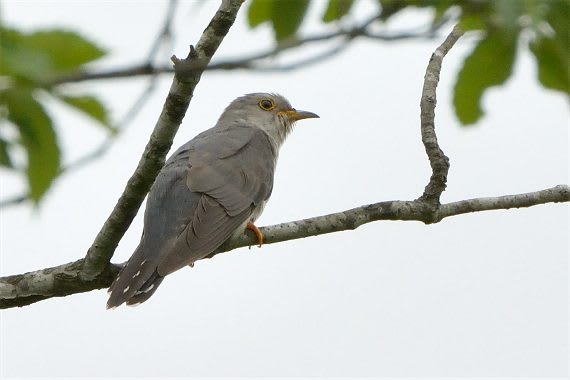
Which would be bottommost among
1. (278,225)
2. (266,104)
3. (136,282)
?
(136,282)

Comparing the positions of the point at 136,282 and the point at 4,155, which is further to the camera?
the point at 136,282

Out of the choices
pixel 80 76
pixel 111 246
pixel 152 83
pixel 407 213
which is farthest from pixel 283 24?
pixel 407 213

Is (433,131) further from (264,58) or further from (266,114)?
(264,58)

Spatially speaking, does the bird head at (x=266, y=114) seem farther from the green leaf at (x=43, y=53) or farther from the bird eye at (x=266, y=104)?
the green leaf at (x=43, y=53)

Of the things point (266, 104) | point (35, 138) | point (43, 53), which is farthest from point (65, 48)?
point (266, 104)

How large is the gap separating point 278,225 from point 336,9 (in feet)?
10.1

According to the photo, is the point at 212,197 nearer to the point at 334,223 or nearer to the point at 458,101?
the point at 334,223

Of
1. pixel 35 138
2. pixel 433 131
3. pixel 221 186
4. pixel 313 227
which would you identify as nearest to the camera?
pixel 35 138

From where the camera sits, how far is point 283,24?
166 cm

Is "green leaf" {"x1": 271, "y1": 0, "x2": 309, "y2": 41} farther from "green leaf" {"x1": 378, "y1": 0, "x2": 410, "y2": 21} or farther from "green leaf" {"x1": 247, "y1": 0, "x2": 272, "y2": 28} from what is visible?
"green leaf" {"x1": 378, "y1": 0, "x2": 410, "y2": 21}

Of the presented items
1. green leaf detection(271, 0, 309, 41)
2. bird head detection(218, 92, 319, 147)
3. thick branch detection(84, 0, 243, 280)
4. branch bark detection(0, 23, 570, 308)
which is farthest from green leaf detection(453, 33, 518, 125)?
bird head detection(218, 92, 319, 147)

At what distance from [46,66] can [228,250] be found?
4.14 metres

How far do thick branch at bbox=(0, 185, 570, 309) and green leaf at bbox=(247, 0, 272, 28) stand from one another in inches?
110

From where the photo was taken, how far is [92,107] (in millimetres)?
1612
